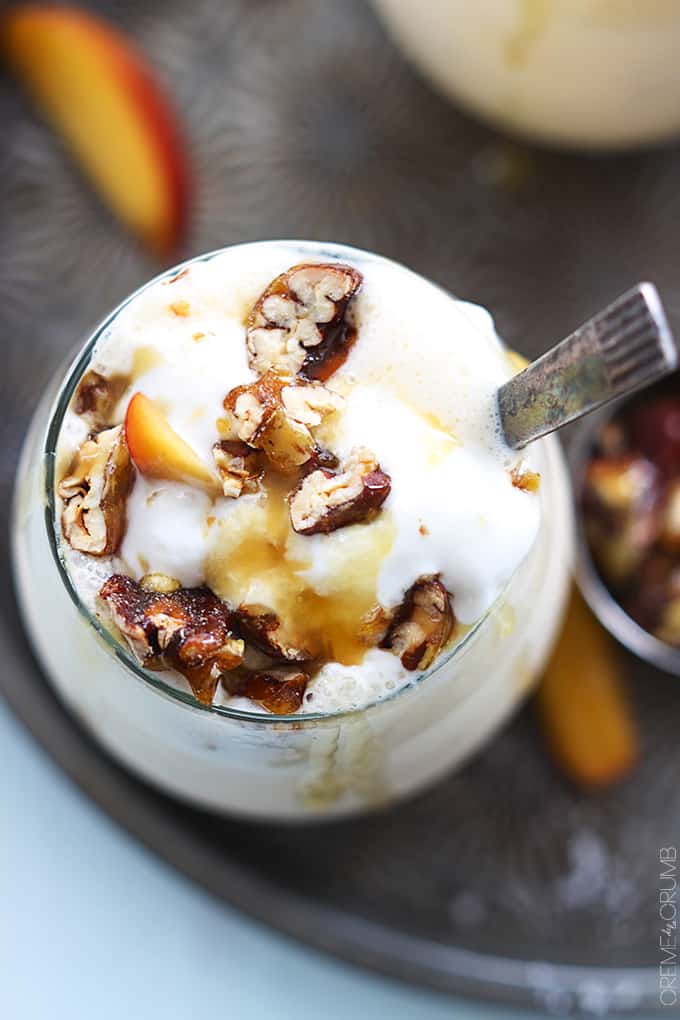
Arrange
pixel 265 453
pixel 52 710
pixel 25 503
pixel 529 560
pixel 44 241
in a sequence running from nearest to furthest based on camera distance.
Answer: pixel 265 453, pixel 529 560, pixel 25 503, pixel 52 710, pixel 44 241

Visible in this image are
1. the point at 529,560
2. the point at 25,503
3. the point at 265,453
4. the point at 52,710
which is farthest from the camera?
the point at 52,710

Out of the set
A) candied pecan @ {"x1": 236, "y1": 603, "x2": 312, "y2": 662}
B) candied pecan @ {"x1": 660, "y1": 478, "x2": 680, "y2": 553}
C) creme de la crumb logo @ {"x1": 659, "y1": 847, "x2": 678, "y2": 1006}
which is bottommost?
creme de la crumb logo @ {"x1": 659, "y1": 847, "x2": 678, "y2": 1006}

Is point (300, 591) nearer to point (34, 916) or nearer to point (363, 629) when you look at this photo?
point (363, 629)

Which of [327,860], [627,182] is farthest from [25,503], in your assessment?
[627,182]

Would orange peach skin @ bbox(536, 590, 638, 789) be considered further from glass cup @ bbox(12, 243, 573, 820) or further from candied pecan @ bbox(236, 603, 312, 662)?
candied pecan @ bbox(236, 603, 312, 662)

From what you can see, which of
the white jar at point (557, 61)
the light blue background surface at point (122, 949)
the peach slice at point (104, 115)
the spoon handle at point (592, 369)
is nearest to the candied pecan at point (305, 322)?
the spoon handle at point (592, 369)

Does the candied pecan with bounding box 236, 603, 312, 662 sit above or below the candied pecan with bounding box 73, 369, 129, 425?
below

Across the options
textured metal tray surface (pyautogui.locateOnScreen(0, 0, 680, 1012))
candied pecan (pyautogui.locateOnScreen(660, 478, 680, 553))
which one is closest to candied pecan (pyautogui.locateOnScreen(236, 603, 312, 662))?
textured metal tray surface (pyautogui.locateOnScreen(0, 0, 680, 1012))

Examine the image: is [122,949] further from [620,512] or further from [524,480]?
[524,480]
